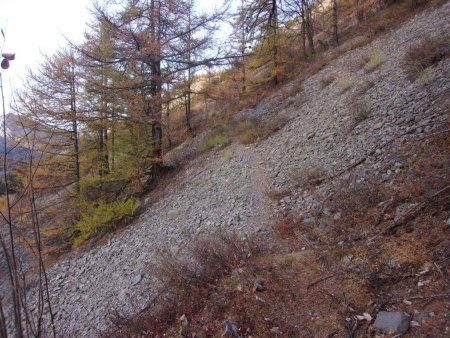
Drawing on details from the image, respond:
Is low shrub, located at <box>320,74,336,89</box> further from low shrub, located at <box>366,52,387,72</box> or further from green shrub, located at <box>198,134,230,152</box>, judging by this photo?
green shrub, located at <box>198,134,230,152</box>

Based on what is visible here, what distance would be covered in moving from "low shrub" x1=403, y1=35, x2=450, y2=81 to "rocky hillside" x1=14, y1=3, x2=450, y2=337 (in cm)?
27

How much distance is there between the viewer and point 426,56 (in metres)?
7.76

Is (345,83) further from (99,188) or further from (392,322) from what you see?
(99,188)

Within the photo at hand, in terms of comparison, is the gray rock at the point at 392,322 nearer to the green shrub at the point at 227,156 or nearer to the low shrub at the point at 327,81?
the green shrub at the point at 227,156

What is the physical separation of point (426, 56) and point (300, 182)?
4697 millimetres

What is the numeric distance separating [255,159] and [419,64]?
16.1 feet

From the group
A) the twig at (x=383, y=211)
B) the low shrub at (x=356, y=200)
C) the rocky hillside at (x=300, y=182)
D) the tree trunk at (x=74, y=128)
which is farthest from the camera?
the tree trunk at (x=74, y=128)

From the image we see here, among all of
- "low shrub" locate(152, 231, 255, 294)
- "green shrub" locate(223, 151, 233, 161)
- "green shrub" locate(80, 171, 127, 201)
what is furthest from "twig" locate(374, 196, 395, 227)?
"green shrub" locate(80, 171, 127, 201)

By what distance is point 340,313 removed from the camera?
10.6 feet

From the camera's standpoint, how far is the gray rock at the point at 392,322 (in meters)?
2.73

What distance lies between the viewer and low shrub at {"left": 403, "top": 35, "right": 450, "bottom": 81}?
24.3 ft

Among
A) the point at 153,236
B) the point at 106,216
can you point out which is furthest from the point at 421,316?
the point at 106,216

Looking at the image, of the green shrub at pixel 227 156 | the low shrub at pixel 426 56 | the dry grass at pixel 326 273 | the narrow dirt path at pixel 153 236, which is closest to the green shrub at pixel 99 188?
the narrow dirt path at pixel 153 236

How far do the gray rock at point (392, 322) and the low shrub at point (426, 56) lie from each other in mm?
6338
